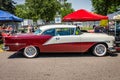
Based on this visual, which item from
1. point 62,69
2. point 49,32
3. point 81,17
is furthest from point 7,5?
point 62,69

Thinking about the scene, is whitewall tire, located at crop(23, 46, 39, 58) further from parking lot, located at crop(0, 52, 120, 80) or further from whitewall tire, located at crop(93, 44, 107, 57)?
whitewall tire, located at crop(93, 44, 107, 57)

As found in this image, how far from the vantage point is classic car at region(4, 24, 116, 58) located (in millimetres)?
11391

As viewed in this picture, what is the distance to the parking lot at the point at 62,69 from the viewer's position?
7.62m

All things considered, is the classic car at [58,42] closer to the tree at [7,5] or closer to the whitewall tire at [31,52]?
the whitewall tire at [31,52]

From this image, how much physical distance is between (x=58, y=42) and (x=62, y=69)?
2840mm

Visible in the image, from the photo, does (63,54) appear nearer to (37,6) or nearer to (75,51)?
(75,51)

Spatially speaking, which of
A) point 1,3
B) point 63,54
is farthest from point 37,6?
point 63,54

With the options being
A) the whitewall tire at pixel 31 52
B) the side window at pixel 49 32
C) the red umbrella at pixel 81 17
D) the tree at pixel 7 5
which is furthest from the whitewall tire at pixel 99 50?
the tree at pixel 7 5

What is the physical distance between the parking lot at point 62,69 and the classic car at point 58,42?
24.6 inches

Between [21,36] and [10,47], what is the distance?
696 mm

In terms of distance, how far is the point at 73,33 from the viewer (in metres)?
11.7

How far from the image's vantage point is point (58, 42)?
11.5 metres

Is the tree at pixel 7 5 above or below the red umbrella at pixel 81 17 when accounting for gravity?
above

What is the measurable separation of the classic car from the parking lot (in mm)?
625
